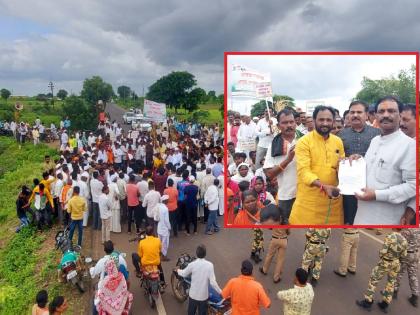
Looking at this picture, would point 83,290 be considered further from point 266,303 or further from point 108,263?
point 266,303

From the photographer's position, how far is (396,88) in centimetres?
255

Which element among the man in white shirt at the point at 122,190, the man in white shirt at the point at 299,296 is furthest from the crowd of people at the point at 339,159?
the man in white shirt at the point at 122,190

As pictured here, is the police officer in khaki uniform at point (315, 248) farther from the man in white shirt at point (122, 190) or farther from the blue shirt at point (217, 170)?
the man in white shirt at point (122, 190)

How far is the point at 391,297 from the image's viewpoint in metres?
6.07

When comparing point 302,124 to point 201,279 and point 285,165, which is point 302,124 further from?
point 201,279

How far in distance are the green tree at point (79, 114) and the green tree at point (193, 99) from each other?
703 inches

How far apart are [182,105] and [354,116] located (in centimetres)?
3800

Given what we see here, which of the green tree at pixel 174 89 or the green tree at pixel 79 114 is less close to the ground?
the green tree at pixel 174 89

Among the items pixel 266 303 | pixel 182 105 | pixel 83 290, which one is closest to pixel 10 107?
pixel 182 105

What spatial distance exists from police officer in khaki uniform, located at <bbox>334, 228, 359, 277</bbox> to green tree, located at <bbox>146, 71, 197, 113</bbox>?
33825mm

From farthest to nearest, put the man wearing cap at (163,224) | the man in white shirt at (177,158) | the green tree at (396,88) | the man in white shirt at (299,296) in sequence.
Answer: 1. the man in white shirt at (177,158)
2. the man wearing cap at (163,224)
3. the man in white shirt at (299,296)
4. the green tree at (396,88)

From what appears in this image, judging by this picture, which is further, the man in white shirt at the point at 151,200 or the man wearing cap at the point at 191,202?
the man wearing cap at the point at 191,202

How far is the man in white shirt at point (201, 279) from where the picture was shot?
17.0ft

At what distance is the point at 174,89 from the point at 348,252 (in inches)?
1383
